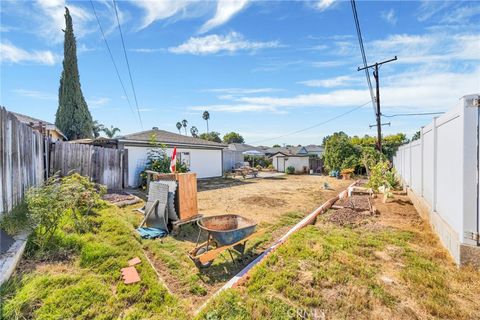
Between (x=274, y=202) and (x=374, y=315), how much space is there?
694 cm

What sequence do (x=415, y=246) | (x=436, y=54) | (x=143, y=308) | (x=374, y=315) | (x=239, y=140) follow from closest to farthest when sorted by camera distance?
1. (x=374, y=315)
2. (x=143, y=308)
3. (x=415, y=246)
4. (x=436, y=54)
5. (x=239, y=140)

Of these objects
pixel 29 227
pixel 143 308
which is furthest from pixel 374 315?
pixel 29 227

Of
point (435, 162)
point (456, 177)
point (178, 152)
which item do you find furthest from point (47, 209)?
point (178, 152)

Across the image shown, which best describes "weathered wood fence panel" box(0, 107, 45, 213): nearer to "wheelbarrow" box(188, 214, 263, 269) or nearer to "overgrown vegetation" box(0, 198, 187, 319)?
"overgrown vegetation" box(0, 198, 187, 319)

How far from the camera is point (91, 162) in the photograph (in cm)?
986

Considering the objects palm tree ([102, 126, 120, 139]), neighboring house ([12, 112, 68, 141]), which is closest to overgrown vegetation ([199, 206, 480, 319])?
neighboring house ([12, 112, 68, 141])

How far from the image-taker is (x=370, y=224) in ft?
19.4

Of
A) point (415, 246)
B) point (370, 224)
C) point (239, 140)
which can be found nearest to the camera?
point (415, 246)

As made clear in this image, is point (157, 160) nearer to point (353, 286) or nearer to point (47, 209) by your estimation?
point (47, 209)

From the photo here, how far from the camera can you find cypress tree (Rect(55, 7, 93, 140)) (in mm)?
23609

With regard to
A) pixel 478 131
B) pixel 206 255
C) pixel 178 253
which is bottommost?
pixel 178 253

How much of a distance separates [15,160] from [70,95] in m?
23.7

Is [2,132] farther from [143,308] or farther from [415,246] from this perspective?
[415,246]

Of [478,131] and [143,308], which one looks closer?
[143,308]
